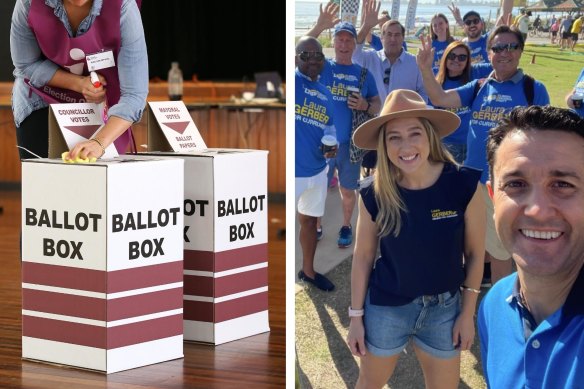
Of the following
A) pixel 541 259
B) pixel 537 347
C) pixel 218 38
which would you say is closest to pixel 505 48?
pixel 541 259

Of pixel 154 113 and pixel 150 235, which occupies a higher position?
pixel 154 113

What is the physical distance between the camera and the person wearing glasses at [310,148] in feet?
8.86

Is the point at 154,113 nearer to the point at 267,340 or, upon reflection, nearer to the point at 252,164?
the point at 252,164

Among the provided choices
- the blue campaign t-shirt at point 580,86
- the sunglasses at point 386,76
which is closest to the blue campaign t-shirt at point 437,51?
the sunglasses at point 386,76

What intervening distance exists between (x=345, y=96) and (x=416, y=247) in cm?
42

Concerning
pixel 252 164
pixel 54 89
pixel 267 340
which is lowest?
pixel 267 340

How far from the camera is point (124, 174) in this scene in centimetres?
381

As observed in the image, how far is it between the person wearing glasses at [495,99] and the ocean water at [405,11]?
1.9 inches

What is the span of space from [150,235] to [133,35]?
0.78 meters

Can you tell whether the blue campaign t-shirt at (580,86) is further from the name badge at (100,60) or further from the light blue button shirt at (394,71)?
the name badge at (100,60)

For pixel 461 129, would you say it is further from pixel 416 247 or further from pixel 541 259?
pixel 541 259

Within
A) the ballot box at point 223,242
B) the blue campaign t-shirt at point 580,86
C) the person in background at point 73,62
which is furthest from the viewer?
the ballot box at point 223,242

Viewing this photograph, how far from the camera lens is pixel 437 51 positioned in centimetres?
254

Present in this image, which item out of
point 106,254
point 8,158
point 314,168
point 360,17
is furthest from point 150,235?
point 8,158
